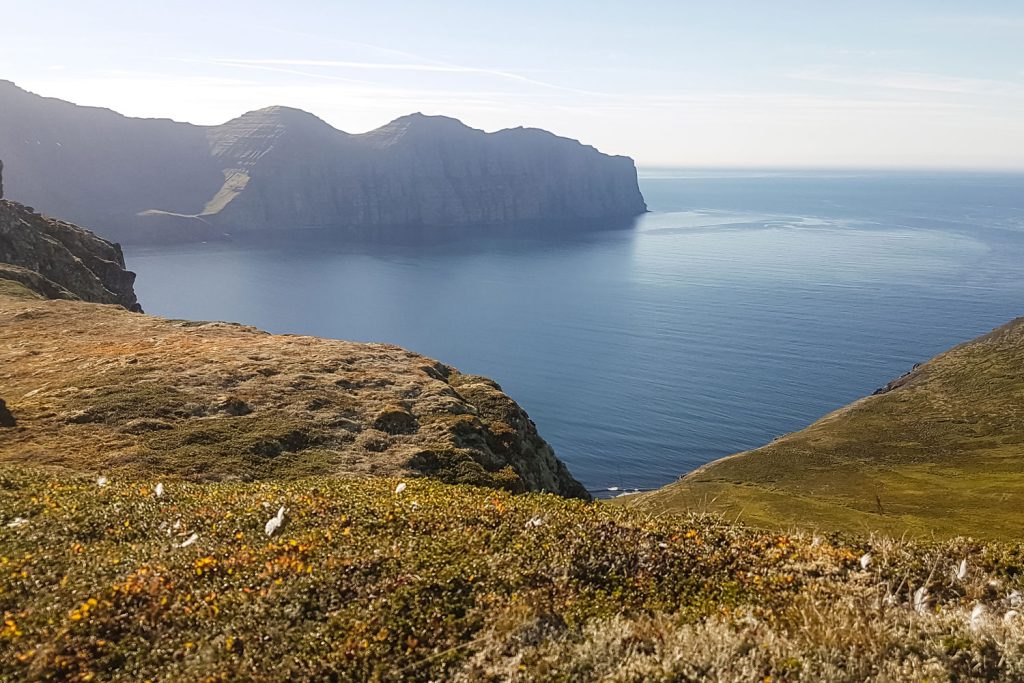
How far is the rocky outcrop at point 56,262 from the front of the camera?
3573 inches

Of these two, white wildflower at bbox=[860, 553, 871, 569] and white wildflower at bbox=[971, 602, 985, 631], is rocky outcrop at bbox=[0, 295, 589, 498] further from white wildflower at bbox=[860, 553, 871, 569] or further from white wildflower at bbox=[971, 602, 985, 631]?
white wildflower at bbox=[971, 602, 985, 631]

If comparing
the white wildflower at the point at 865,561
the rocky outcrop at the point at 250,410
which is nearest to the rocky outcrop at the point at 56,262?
the rocky outcrop at the point at 250,410

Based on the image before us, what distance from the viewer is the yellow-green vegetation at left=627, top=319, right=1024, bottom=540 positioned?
79250 mm

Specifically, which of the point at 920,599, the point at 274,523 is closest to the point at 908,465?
the point at 920,599

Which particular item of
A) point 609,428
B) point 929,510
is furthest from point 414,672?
point 609,428

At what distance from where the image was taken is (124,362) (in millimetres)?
48281

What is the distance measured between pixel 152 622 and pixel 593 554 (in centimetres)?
955

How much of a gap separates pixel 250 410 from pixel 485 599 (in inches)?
1273

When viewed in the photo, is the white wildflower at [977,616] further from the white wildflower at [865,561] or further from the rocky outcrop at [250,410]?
the rocky outcrop at [250,410]

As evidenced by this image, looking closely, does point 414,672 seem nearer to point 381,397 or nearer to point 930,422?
point 381,397

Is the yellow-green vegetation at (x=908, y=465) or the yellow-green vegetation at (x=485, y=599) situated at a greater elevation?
the yellow-green vegetation at (x=485, y=599)

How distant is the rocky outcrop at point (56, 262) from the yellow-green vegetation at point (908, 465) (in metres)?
85.7

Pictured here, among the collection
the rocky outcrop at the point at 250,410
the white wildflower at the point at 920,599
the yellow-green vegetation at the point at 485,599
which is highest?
the white wildflower at the point at 920,599

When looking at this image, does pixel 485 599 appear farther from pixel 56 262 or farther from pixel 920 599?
pixel 56 262
